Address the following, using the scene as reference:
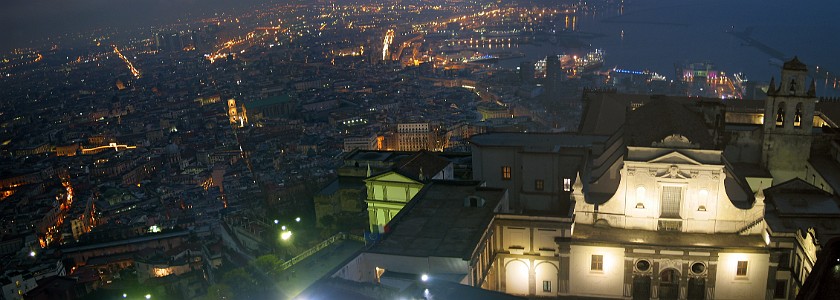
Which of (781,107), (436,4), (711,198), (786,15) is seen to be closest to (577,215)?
(711,198)

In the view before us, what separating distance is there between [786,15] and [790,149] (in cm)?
10505

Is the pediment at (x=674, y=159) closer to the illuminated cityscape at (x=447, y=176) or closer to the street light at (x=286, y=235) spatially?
the illuminated cityscape at (x=447, y=176)

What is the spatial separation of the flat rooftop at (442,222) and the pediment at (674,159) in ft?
11.5

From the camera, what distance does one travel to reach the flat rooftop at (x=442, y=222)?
1213 centimetres

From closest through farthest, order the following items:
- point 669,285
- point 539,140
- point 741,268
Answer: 1. point 741,268
2. point 669,285
3. point 539,140

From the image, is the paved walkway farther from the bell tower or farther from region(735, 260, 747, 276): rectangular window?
the bell tower

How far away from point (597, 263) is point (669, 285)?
4.90ft

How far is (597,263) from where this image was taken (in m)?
13.6

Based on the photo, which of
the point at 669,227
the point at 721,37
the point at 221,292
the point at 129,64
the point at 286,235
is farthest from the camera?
the point at 129,64

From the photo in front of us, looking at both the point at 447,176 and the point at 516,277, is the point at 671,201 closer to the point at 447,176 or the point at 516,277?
the point at 516,277

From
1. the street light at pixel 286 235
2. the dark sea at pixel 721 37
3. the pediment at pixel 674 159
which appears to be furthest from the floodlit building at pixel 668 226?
the dark sea at pixel 721 37

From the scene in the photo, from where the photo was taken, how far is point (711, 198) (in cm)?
1336

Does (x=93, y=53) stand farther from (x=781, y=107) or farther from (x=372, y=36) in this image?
(x=781, y=107)

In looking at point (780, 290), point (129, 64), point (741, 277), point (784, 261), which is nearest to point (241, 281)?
point (741, 277)
